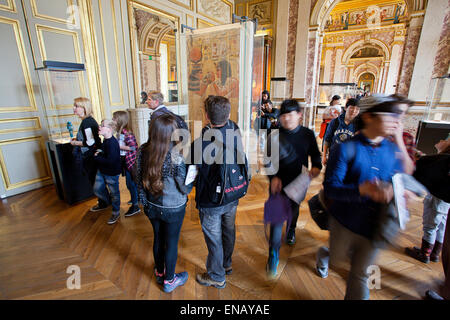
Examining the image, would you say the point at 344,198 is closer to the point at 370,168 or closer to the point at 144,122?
the point at 370,168

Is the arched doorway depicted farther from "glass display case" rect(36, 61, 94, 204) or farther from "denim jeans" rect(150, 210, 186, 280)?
"denim jeans" rect(150, 210, 186, 280)

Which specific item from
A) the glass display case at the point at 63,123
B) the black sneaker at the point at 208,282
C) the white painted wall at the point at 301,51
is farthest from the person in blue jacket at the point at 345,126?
the white painted wall at the point at 301,51

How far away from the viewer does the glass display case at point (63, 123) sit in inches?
139

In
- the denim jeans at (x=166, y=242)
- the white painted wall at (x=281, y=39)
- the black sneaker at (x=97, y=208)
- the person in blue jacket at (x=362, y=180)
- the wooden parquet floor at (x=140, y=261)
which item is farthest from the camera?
the white painted wall at (x=281, y=39)

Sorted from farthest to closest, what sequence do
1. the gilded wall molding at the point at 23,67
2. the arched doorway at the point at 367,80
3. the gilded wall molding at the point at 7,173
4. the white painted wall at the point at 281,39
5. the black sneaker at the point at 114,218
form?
the arched doorway at the point at 367,80 < the white painted wall at the point at 281,39 < the gilded wall molding at the point at 7,173 < the gilded wall molding at the point at 23,67 < the black sneaker at the point at 114,218

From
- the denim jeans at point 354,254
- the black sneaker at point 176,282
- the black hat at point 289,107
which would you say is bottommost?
the black sneaker at point 176,282

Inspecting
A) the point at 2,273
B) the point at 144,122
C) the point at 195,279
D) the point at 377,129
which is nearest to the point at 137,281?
the point at 195,279

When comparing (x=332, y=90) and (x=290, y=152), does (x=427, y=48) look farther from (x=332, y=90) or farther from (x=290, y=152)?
(x=332, y=90)

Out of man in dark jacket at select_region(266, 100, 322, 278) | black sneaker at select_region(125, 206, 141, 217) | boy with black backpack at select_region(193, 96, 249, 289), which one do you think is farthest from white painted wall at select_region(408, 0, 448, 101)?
black sneaker at select_region(125, 206, 141, 217)

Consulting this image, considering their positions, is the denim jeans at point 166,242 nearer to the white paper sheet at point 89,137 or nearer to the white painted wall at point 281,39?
the white paper sheet at point 89,137

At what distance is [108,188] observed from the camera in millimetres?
3070

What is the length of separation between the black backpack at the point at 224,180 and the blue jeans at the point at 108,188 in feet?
6.08

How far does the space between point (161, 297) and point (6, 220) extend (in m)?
2.79

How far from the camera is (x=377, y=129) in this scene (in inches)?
52.2
